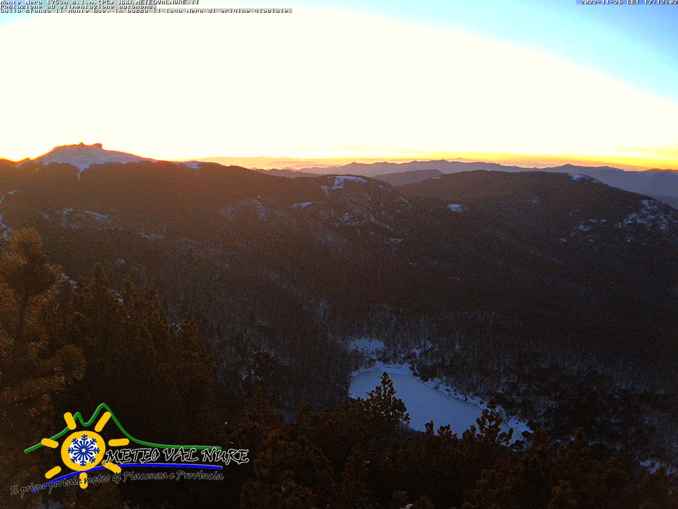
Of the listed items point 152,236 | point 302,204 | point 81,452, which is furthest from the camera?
point 302,204

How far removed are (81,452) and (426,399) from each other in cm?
7992

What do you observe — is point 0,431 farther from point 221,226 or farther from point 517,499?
point 221,226

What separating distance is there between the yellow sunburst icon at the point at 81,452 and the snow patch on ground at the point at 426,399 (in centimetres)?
6906

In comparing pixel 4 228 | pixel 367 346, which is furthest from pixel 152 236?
pixel 367 346

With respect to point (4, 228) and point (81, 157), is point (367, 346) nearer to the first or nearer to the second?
point (4, 228)

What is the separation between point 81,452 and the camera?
46.7 ft

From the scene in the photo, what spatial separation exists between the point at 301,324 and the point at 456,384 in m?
37.5

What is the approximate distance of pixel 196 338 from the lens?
69.4 feet

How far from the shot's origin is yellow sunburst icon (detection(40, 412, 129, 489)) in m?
13.6

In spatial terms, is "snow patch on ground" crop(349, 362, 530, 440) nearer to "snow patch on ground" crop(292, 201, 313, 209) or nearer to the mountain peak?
"snow patch on ground" crop(292, 201, 313, 209)

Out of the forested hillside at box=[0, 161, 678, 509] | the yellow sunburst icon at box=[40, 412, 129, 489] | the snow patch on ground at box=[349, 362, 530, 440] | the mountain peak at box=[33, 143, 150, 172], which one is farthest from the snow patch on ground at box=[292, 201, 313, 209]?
the yellow sunburst icon at box=[40, 412, 129, 489]

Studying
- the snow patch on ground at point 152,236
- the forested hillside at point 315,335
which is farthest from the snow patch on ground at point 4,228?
the snow patch on ground at point 152,236

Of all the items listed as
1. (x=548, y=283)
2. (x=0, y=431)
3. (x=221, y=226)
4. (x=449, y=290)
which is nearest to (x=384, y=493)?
(x=0, y=431)

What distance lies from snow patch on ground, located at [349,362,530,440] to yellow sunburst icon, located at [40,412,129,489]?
69.1 meters
